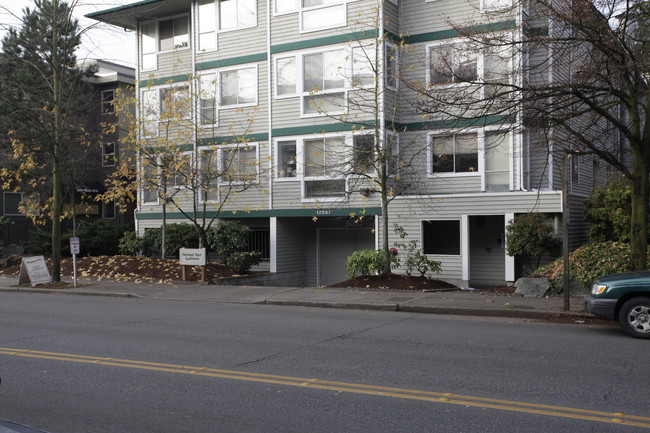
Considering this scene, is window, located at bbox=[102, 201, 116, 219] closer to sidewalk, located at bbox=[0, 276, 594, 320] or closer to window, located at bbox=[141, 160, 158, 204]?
window, located at bbox=[141, 160, 158, 204]

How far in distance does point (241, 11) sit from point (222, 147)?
5367mm

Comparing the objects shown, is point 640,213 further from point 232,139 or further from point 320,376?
point 232,139

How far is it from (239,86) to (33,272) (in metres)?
9.97

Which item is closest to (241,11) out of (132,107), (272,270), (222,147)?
(222,147)

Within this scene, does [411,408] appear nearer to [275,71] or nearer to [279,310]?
[279,310]

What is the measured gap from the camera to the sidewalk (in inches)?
520

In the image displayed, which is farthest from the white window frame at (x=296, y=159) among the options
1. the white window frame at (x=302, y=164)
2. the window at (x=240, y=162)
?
the window at (x=240, y=162)

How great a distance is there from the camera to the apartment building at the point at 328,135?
19938 millimetres

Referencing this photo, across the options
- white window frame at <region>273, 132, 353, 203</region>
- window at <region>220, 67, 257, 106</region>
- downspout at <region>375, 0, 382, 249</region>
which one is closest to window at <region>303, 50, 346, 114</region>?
white window frame at <region>273, 132, 353, 203</region>

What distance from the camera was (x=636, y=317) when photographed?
10.1 m

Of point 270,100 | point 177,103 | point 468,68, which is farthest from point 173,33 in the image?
point 468,68

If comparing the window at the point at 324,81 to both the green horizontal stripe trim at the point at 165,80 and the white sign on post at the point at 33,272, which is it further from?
the white sign on post at the point at 33,272

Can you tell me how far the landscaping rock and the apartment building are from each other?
3.32 meters

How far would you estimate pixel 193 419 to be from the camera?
590cm
